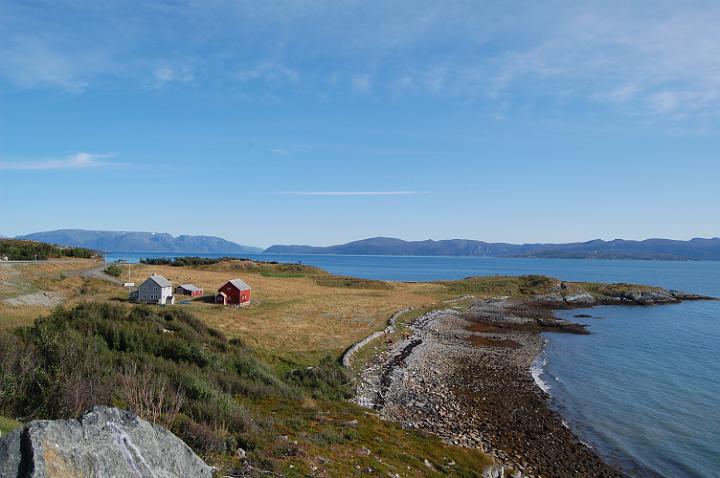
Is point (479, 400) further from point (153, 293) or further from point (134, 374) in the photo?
point (153, 293)

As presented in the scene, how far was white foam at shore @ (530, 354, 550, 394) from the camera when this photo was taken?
96.0 ft

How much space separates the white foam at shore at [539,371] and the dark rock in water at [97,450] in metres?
25.9

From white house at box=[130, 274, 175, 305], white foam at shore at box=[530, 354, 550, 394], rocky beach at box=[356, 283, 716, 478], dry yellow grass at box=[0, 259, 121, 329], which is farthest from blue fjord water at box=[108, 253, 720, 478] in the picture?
dry yellow grass at box=[0, 259, 121, 329]

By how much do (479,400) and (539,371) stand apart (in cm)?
1054

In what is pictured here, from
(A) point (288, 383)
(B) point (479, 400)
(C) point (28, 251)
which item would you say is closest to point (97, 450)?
(A) point (288, 383)

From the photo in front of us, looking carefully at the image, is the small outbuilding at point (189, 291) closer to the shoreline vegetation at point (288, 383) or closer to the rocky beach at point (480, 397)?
the shoreline vegetation at point (288, 383)

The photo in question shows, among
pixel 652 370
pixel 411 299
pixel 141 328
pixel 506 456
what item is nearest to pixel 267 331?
pixel 141 328

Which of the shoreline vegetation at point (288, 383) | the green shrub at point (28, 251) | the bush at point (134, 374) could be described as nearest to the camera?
the bush at point (134, 374)

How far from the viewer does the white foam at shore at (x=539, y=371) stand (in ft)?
96.0

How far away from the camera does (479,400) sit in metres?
25.1

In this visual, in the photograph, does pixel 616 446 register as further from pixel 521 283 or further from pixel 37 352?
pixel 521 283

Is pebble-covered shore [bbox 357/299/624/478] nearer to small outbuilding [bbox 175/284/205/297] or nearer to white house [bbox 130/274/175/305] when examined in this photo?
white house [bbox 130/274/175/305]

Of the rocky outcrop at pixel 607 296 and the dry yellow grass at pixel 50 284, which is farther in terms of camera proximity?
the rocky outcrop at pixel 607 296

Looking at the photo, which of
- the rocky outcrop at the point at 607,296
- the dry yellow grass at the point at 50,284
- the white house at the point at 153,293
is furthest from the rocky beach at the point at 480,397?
the rocky outcrop at the point at 607,296
